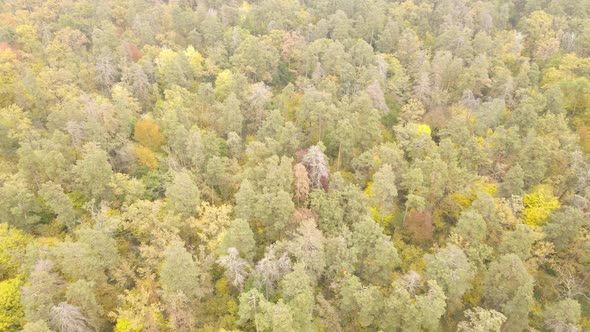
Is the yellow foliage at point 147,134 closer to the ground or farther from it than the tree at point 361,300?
farther from it

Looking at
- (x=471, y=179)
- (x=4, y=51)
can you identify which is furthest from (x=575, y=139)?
(x=4, y=51)

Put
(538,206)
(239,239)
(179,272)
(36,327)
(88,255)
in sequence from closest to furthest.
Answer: (36,327)
(179,272)
(88,255)
(239,239)
(538,206)

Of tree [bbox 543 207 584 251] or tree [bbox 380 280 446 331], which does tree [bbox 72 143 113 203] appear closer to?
tree [bbox 380 280 446 331]

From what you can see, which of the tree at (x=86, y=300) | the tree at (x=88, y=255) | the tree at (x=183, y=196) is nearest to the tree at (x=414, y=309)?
the tree at (x=183, y=196)

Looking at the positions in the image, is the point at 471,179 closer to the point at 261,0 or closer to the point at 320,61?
the point at 320,61

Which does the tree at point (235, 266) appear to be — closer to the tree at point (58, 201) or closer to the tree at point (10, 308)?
the tree at point (58, 201)

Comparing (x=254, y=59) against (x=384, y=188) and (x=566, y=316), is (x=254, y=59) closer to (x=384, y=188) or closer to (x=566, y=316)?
(x=384, y=188)

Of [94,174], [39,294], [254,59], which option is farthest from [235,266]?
[254,59]
